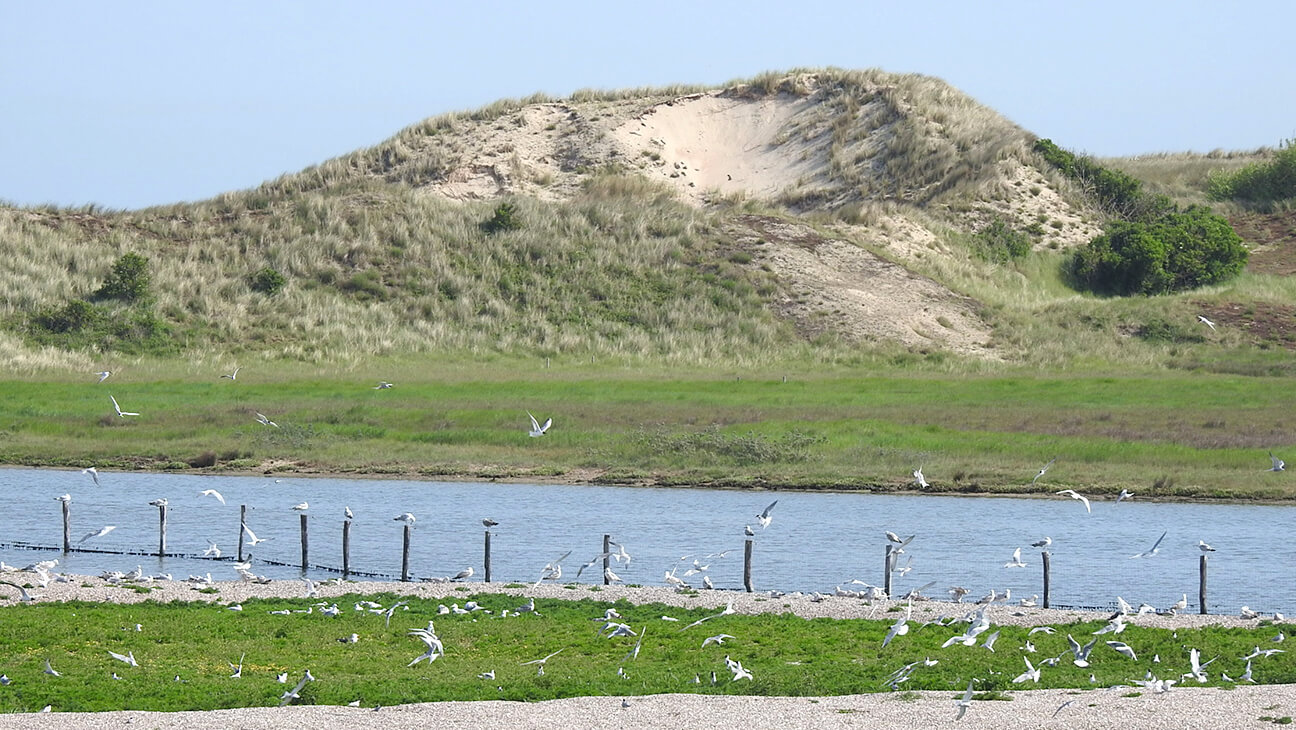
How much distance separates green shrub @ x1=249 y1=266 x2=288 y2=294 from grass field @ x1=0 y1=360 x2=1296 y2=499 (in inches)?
586

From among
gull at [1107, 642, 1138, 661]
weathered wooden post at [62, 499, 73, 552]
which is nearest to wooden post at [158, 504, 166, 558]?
weathered wooden post at [62, 499, 73, 552]

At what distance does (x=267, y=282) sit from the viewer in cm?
7700

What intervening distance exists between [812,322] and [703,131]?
33485 millimetres

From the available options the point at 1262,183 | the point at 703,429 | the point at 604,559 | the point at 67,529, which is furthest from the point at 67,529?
the point at 1262,183

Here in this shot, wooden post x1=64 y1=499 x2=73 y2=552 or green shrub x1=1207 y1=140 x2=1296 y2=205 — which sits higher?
green shrub x1=1207 y1=140 x2=1296 y2=205

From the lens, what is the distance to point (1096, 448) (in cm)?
4578

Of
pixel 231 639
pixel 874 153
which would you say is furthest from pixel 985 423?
pixel 874 153

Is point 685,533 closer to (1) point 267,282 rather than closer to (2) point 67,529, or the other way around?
(2) point 67,529

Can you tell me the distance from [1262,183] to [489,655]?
3706 inches

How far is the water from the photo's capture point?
31.2m

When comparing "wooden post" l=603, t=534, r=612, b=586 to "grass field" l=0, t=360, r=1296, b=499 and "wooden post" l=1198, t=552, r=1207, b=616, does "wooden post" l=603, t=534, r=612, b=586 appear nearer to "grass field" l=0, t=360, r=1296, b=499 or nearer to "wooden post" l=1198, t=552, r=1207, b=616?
"wooden post" l=1198, t=552, r=1207, b=616

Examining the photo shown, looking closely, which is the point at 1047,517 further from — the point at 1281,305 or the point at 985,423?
the point at 1281,305

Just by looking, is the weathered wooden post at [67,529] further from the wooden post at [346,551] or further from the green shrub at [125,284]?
the green shrub at [125,284]

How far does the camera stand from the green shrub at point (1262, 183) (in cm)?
10400
